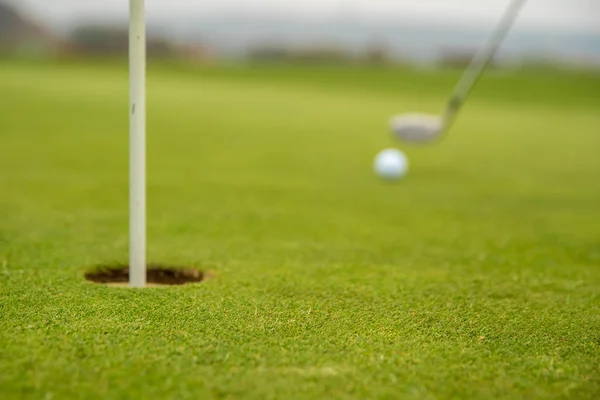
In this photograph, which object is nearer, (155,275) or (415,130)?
(155,275)

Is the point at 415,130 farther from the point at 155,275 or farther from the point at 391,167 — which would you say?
the point at 155,275

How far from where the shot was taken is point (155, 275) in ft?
12.0

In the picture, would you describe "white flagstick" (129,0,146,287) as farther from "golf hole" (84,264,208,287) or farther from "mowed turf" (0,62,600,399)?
"golf hole" (84,264,208,287)

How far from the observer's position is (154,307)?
2.89m

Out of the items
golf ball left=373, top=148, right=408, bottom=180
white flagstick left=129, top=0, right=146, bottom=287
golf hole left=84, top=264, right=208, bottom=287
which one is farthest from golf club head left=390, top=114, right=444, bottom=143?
white flagstick left=129, top=0, right=146, bottom=287

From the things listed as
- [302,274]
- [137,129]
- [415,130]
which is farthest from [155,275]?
[415,130]

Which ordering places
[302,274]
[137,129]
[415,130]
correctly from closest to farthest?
[137,129] < [302,274] < [415,130]

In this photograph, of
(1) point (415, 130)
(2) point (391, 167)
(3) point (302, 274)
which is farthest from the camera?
(2) point (391, 167)

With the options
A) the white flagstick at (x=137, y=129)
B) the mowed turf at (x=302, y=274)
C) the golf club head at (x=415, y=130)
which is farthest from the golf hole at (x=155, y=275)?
the golf club head at (x=415, y=130)

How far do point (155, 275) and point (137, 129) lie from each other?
0.91 m

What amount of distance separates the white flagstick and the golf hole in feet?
1.09

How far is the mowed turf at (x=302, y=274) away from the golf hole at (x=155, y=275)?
9 cm

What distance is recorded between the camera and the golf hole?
3529 millimetres

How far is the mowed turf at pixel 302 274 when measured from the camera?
7.60 feet
